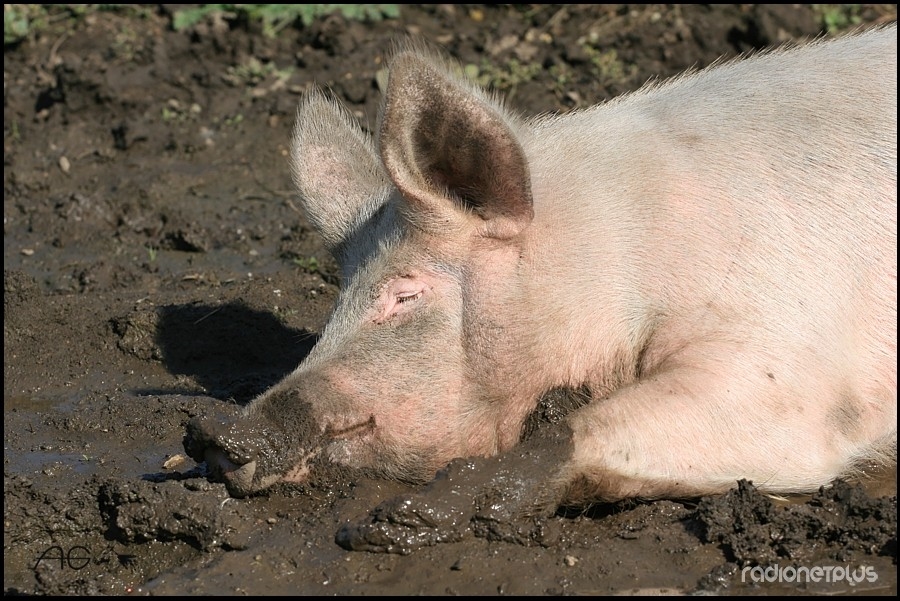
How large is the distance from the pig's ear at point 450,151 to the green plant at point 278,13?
18.9 ft

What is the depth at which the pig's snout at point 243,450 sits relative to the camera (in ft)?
14.6

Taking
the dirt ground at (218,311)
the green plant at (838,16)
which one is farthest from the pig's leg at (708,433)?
the green plant at (838,16)

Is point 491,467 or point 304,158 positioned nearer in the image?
point 491,467

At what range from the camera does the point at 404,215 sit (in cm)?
482

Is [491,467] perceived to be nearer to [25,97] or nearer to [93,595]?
[93,595]

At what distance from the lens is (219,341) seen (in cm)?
667

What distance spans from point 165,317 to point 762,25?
5036 millimetres

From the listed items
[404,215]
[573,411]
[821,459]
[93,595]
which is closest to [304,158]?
[404,215]

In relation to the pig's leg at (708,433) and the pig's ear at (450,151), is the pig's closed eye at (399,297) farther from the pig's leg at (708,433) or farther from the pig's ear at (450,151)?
the pig's leg at (708,433)

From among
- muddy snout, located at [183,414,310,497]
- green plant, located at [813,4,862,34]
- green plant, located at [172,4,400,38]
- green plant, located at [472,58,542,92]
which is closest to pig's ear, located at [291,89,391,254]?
muddy snout, located at [183,414,310,497]

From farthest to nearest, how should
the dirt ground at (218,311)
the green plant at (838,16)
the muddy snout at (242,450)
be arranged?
1. the green plant at (838,16)
2. the muddy snout at (242,450)
3. the dirt ground at (218,311)

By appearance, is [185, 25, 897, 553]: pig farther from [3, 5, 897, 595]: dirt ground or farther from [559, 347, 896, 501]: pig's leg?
[3, 5, 897, 595]: dirt ground

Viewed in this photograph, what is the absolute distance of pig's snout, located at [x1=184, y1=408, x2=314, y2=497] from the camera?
14.6 feet

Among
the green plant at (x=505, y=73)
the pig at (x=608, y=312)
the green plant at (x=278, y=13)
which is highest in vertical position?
the green plant at (x=278, y=13)
